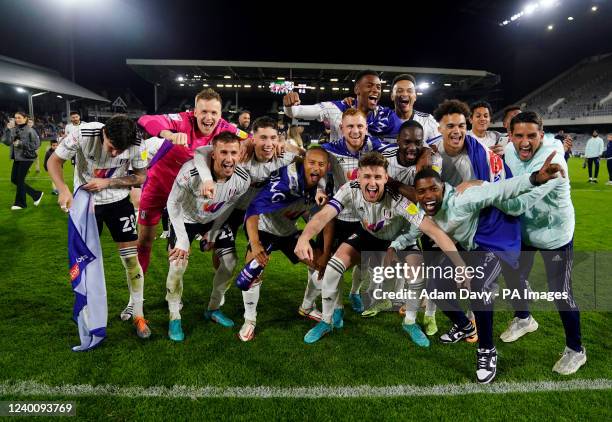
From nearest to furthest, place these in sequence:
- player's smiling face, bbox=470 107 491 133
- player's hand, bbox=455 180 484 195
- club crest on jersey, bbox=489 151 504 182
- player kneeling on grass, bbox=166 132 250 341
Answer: player's hand, bbox=455 180 484 195 → club crest on jersey, bbox=489 151 504 182 → player kneeling on grass, bbox=166 132 250 341 → player's smiling face, bbox=470 107 491 133

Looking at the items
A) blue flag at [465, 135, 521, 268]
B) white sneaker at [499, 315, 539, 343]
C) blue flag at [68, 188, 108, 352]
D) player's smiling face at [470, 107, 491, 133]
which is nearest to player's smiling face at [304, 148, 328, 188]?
blue flag at [465, 135, 521, 268]

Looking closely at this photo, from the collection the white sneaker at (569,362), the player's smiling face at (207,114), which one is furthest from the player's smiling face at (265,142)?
the white sneaker at (569,362)

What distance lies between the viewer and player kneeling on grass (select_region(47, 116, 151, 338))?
331 cm

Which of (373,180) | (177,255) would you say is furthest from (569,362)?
(177,255)

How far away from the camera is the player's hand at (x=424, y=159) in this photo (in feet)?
10.8

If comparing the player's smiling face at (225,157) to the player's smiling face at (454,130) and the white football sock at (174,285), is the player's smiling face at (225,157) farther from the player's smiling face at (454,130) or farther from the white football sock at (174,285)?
the player's smiling face at (454,130)

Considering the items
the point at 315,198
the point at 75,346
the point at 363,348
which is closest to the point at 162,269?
the point at 75,346

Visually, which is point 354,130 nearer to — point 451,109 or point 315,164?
point 315,164

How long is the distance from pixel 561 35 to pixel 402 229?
44732 millimetres

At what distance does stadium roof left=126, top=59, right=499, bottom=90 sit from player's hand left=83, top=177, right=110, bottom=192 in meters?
32.6

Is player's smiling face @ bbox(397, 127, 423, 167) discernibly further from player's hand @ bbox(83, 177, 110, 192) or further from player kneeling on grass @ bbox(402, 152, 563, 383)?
player's hand @ bbox(83, 177, 110, 192)

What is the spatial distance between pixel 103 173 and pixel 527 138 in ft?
11.3

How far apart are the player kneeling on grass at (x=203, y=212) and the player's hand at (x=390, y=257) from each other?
4.55 ft

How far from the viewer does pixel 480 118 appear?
17.7ft
